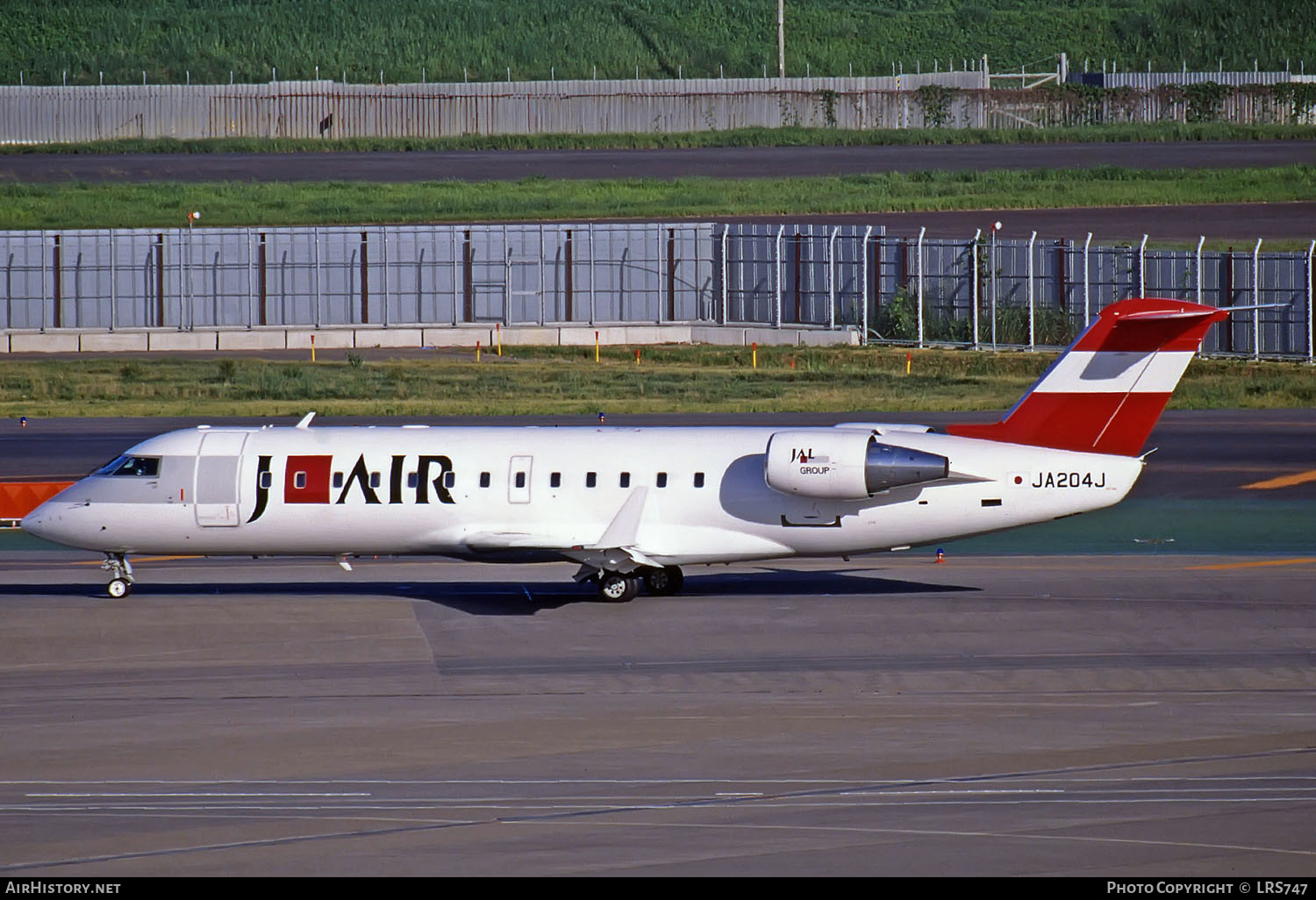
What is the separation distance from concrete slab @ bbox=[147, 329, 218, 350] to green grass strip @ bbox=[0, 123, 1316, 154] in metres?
36.0

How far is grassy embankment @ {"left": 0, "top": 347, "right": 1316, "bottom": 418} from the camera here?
51.1 metres

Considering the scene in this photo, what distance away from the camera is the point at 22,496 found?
1395 inches

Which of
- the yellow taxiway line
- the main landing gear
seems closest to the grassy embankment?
the yellow taxiway line

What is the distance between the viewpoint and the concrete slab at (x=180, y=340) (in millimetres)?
66750

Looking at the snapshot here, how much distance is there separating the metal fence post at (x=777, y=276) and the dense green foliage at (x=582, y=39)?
58.3 metres

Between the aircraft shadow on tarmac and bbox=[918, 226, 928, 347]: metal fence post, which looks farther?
bbox=[918, 226, 928, 347]: metal fence post

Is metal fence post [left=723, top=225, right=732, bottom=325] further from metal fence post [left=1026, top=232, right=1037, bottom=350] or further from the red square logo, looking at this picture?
the red square logo

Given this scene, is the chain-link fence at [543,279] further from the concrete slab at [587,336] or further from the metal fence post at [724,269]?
the concrete slab at [587,336]

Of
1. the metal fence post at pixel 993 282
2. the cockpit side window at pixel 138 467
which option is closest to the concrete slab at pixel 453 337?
the metal fence post at pixel 993 282

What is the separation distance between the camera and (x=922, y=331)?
2518 inches

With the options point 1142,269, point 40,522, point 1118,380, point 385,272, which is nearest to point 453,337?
point 385,272

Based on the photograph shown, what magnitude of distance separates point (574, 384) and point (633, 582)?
28.0 metres

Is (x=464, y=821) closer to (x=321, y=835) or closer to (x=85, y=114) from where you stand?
Answer: (x=321, y=835)
